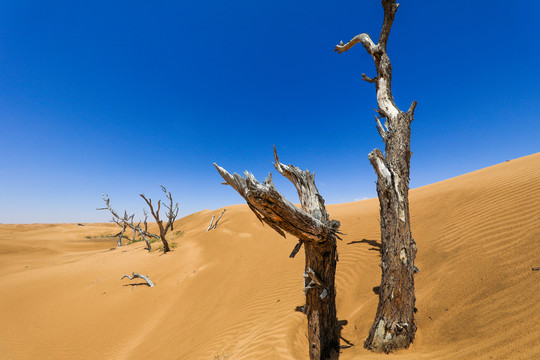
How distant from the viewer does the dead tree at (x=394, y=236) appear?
277 cm

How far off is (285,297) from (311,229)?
3885 mm

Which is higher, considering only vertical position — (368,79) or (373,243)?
(368,79)

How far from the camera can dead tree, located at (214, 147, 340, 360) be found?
6.58ft

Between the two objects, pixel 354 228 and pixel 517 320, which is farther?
pixel 354 228

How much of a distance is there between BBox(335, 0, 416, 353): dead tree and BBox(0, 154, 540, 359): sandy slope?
0.25 m

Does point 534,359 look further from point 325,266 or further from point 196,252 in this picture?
point 196,252

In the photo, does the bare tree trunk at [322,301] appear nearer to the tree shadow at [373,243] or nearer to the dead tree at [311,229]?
the dead tree at [311,229]

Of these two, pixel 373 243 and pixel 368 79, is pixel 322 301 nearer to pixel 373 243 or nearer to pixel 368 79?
pixel 368 79

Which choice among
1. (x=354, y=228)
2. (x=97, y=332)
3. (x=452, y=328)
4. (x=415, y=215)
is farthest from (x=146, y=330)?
(x=415, y=215)

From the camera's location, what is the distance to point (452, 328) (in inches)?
108

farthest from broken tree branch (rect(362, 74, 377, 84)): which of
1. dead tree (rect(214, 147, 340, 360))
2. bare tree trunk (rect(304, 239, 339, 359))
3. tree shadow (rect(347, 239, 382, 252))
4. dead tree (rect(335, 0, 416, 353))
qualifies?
tree shadow (rect(347, 239, 382, 252))

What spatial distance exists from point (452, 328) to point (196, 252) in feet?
34.4

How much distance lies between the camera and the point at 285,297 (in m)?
5.29

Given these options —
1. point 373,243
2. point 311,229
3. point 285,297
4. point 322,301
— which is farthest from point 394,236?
point 373,243
